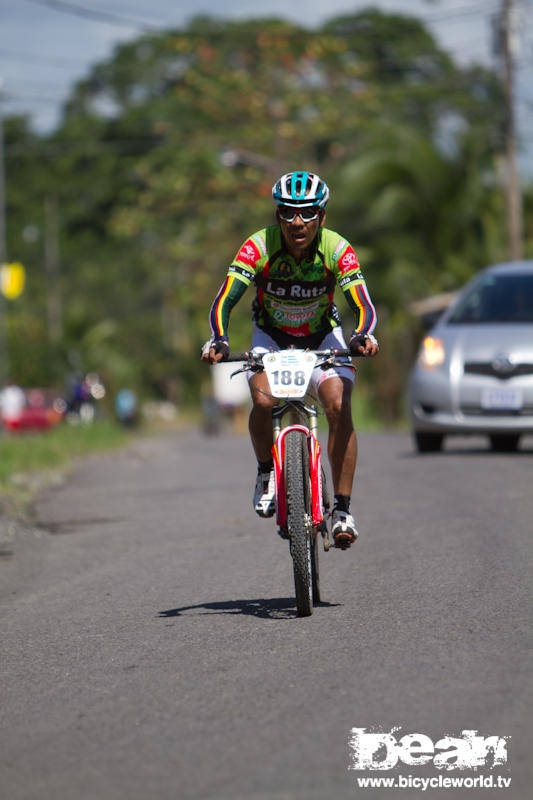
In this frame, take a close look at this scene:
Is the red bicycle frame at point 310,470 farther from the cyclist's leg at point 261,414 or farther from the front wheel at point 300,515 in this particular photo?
the cyclist's leg at point 261,414

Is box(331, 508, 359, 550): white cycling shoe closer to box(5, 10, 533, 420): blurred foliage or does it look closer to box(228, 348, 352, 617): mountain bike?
box(228, 348, 352, 617): mountain bike

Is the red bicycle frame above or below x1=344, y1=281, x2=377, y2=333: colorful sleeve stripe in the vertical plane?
below

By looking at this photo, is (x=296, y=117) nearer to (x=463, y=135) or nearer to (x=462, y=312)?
(x=463, y=135)

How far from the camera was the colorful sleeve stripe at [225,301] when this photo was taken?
22.8ft

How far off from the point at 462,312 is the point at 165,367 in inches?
2175

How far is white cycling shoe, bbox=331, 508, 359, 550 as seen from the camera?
22.5 feet

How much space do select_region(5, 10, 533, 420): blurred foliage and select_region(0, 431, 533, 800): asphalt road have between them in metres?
18.1

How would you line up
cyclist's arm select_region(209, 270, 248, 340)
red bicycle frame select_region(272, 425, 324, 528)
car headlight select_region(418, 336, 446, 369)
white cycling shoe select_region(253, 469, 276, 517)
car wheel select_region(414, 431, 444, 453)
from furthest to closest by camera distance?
car wheel select_region(414, 431, 444, 453) → car headlight select_region(418, 336, 446, 369) → cyclist's arm select_region(209, 270, 248, 340) → white cycling shoe select_region(253, 469, 276, 517) → red bicycle frame select_region(272, 425, 324, 528)

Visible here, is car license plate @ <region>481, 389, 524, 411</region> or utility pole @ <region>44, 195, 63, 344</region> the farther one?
utility pole @ <region>44, 195, 63, 344</region>

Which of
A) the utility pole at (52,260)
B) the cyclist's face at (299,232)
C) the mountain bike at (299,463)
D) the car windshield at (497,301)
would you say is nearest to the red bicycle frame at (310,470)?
the mountain bike at (299,463)

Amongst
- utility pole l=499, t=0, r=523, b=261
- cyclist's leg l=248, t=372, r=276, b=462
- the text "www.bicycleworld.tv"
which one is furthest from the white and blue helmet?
utility pole l=499, t=0, r=523, b=261

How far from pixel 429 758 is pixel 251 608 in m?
2.75

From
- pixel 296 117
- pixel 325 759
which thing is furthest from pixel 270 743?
pixel 296 117

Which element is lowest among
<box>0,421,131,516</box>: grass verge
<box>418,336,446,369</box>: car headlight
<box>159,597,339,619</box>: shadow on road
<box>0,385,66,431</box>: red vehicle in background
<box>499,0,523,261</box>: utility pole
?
<box>0,385,66,431</box>: red vehicle in background
